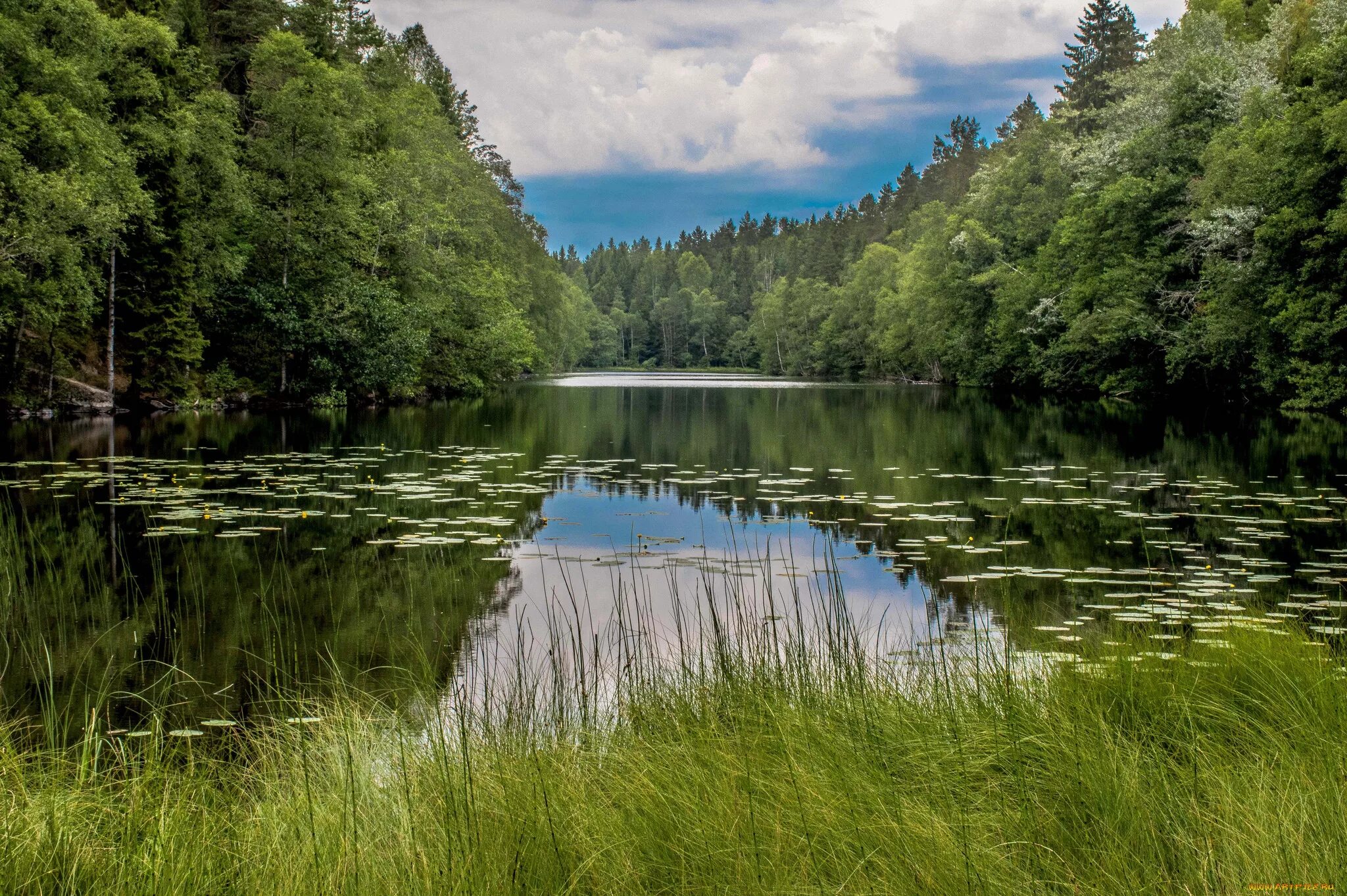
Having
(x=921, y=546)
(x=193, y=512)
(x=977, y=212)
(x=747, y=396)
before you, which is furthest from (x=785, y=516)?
(x=977, y=212)

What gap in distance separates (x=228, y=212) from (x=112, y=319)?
483cm

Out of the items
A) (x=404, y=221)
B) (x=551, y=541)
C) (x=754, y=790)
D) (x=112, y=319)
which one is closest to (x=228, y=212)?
(x=112, y=319)

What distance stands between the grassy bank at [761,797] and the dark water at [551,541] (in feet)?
1.81

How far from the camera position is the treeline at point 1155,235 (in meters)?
26.8

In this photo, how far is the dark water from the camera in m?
6.34

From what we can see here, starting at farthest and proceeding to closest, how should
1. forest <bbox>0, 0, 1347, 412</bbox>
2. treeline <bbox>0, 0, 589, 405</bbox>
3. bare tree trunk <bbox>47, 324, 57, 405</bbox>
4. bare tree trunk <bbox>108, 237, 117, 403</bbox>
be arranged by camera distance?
bare tree trunk <bbox>108, 237, 117, 403</bbox>
bare tree trunk <bbox>47, 324, 57, 405</bbox>
forest <bbox>0, 0, 1347, 412</bbox>
treeline <bbox>0, 0, 589, 405</bbox>

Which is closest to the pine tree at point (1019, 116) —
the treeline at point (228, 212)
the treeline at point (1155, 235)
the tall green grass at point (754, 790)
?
the treeline at point (1155, 235)

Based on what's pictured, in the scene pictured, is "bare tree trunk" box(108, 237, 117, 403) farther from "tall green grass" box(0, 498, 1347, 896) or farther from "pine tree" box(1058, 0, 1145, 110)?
"pine tree" box(1058, 0, 1145, 110)

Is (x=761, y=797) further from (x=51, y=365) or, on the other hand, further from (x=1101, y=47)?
(x=1101, y=47)

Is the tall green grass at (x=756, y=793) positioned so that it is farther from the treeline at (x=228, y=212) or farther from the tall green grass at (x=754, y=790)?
the treeline at (x=228, y=212)

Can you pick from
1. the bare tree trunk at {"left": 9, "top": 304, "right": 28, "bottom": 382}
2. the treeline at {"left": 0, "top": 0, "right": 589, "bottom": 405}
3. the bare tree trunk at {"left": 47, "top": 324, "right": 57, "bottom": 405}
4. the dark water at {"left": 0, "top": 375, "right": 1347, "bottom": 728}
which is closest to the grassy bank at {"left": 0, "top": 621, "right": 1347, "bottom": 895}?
the dark water at {"left": 0, "top": 375, "right": 1347, "bottom": 728}

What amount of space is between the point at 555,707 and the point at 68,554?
6617 millimetres

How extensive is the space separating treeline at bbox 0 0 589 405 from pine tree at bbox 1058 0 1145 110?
3530 centimetres

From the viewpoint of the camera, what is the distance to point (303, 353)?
3434 cm
